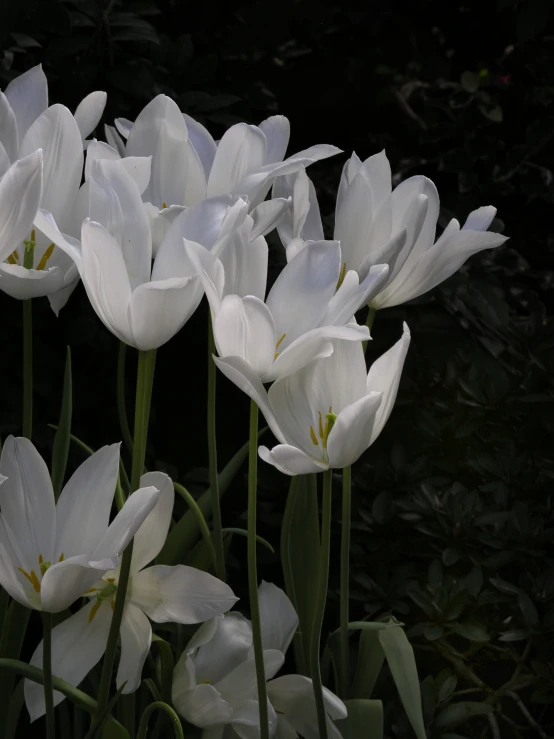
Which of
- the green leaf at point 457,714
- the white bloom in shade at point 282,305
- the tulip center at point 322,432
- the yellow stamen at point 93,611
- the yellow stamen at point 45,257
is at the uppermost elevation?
the white bloom in shade at point 282,305

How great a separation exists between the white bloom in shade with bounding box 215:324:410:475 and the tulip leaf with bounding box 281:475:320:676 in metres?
0.13

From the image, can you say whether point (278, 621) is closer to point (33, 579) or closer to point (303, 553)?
point (303, 553)

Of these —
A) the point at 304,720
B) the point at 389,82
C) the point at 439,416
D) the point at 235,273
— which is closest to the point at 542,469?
the point at 439,416

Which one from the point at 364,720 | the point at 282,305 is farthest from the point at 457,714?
the point at 282,305

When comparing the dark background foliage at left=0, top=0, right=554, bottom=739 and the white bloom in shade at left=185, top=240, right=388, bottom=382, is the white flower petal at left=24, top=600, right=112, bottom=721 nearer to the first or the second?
the white bloom in shade at left=185, top=240, right=388, bottom=382

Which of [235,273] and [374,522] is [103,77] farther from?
[235,273]

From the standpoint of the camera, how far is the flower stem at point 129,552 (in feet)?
1.76

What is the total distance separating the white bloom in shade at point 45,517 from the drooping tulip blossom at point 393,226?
215mm

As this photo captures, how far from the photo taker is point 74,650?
0.61 m

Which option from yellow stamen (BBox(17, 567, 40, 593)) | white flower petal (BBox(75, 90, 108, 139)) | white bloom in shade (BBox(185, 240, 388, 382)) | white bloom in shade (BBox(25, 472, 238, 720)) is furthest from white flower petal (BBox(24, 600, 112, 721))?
white flower petal (BBox(75, 90, 108, 139))

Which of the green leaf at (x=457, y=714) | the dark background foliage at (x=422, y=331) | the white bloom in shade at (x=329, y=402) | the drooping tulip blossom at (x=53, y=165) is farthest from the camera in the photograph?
the dark background foliage at (x=422, y=331)

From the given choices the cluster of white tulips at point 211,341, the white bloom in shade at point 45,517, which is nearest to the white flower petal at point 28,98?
the cluster of white tulips at point 211,341

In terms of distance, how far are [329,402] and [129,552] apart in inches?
5.8

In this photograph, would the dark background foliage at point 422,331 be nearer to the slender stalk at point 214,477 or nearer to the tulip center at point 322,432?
the slender stalk at point 214,477
